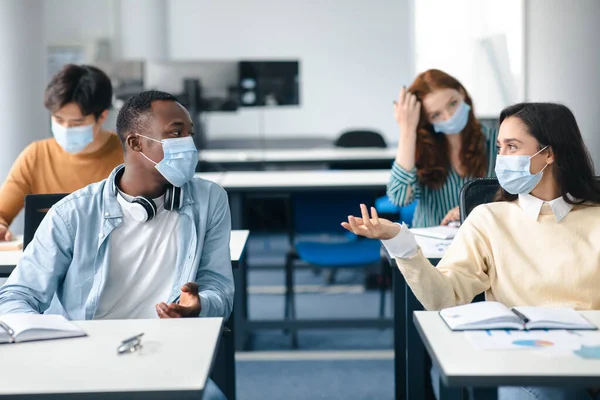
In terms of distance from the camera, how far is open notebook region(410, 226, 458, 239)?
9.36 ft

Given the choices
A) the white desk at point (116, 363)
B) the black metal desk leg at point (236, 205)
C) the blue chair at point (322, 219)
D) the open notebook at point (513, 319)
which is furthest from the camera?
the black metal desk leg at point (236, 205)

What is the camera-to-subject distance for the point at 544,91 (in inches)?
152

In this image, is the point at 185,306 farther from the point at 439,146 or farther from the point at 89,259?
the point at 439,146

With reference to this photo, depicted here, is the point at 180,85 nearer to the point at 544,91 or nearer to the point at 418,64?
the point at 418,64

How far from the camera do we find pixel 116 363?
1.52 metres

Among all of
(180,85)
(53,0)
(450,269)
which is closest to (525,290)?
(450,269)

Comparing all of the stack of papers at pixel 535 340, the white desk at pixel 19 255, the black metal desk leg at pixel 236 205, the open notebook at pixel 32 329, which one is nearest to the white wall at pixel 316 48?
the black metal desk leg at pixel 236 205

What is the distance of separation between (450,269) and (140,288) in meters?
0.83

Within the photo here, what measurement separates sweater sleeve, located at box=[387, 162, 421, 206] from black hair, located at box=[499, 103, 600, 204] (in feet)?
3.46

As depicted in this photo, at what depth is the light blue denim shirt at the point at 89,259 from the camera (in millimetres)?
2027

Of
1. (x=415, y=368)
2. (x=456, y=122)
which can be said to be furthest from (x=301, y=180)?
(x=415, y=368)

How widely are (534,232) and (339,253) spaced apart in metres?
2.04

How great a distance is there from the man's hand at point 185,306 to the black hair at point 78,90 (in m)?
1.32

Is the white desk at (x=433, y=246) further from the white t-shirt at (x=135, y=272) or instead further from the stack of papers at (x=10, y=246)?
the stack of papers at (x=10, y=246)
